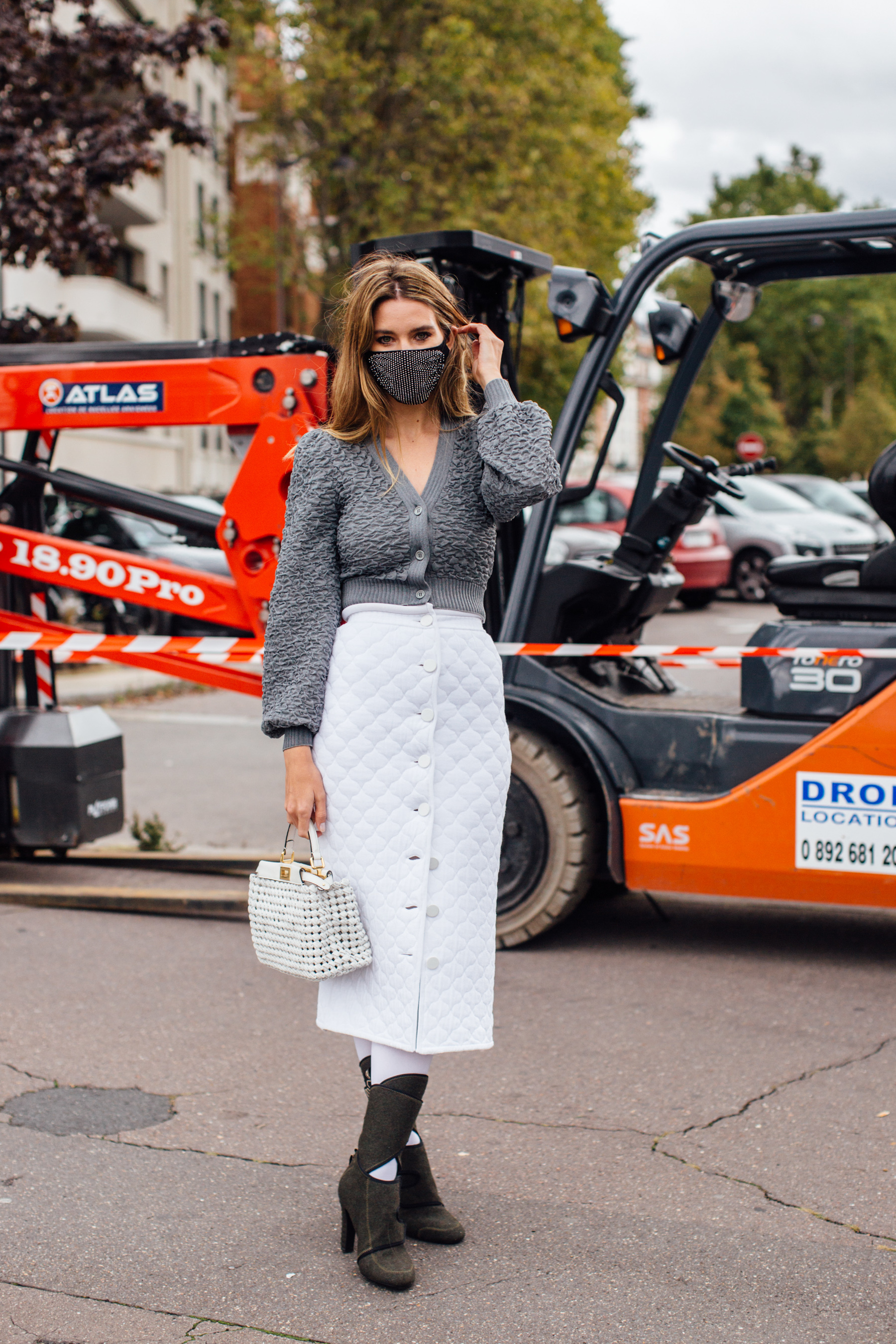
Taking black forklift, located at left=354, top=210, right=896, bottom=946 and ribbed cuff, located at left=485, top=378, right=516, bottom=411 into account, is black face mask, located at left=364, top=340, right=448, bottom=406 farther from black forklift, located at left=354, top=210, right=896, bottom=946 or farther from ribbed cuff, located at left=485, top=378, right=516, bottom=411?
black forklift, located at left=354, top=210, right=896, bottom=946

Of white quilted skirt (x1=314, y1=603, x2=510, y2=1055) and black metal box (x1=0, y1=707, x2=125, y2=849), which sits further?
black metal box (x1=0, y1=707, x2=125, y2=849)

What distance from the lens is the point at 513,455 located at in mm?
2854

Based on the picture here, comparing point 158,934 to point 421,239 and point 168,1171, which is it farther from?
point 421,239

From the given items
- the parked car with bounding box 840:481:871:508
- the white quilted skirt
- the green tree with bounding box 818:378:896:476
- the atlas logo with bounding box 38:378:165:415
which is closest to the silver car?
the parked car with bounding box 840:481:871:508

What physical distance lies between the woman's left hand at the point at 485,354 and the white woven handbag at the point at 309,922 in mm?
959

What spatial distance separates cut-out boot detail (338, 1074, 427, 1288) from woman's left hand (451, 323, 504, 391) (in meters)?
1.41

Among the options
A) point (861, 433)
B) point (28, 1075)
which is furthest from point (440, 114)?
point (861, 433)

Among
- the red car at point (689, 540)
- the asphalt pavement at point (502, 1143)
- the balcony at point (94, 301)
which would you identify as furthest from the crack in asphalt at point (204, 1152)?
the balcony at point (94, 301)

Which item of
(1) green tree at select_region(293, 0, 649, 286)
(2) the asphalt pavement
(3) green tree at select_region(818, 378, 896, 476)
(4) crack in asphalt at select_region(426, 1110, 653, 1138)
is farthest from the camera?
(3) green tree at select_region(818, 378, 896, 476)

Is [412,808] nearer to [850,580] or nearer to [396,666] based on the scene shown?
[396,666]

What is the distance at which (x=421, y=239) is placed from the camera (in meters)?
4.98

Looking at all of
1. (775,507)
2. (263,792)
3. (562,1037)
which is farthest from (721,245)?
(775,507)

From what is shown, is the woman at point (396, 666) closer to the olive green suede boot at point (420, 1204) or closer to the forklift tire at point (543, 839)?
the olive green suede boot at point (420, 1204)

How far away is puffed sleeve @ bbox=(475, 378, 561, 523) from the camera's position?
Result: 2.85m
